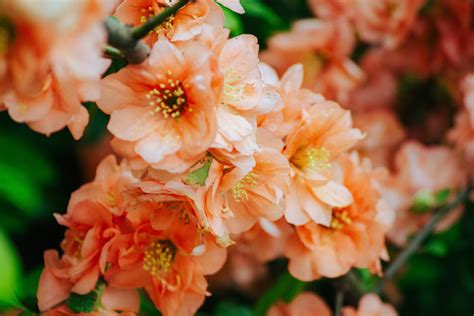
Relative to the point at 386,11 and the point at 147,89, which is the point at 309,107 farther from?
the point at 386,11

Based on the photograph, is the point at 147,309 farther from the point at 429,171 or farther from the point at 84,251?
the point at 429,171

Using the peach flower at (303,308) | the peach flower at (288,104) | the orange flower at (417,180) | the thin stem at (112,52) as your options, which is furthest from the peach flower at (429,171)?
the thin stem at (112,52)

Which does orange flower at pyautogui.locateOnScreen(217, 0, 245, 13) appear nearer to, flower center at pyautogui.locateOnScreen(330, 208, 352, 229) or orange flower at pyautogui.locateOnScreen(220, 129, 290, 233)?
orange flower at pyautogui.locateOnScreen(220, 129, 290, 233)

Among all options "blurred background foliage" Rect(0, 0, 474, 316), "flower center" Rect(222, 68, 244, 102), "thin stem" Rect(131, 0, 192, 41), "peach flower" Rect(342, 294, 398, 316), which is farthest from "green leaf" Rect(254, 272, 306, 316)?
"thin stem" Rect(131, 0, 192, 41)

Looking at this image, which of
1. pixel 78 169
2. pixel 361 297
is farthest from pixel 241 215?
pixel 78 169

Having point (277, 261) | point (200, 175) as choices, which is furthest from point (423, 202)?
point (200, 175)
